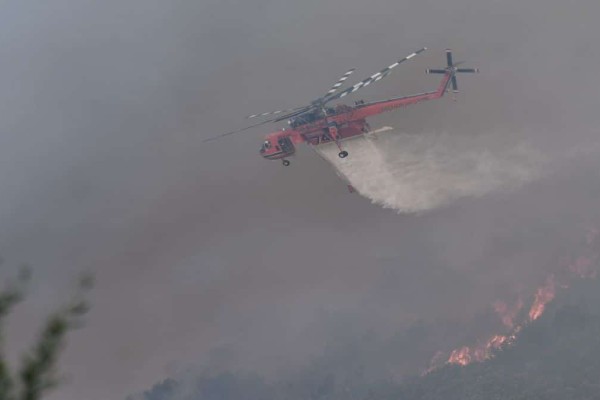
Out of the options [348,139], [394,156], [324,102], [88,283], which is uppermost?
[88,283]

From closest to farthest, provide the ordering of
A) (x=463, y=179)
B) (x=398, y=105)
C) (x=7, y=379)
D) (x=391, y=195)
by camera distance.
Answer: (x=7, y=379), (x=398, y=105), (x=391, y=195), (x=463, y=179)

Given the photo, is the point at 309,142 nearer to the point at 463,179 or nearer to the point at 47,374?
the point at 463,179

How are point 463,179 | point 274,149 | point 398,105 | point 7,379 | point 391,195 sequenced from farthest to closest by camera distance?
1. point 463,179
2. point 391,195
3. point 274,149
4. point 398,105
5. point 7,379

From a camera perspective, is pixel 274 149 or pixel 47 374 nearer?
pixel 47 374

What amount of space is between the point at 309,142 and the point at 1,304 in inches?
3424

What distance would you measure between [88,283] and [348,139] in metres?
86.8

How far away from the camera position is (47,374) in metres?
17.8

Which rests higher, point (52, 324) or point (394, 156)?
point (52, 324)

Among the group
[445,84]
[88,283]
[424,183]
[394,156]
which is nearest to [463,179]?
[424,183]

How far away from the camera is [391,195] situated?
120 metres

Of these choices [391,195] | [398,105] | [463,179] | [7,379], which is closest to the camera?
[7,379]

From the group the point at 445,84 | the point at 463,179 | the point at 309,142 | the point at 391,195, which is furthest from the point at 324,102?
the point at 463,179

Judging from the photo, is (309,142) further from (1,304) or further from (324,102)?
(1,304)

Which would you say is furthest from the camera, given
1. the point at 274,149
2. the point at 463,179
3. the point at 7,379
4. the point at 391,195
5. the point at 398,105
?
the point at 463,179
